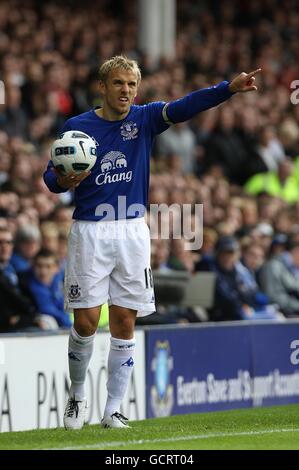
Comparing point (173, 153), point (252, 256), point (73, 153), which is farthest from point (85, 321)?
point (173, 153)

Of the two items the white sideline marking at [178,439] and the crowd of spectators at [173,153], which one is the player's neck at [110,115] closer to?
the white sideline marking at [178,439]

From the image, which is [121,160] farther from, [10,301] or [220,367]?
[220,367]

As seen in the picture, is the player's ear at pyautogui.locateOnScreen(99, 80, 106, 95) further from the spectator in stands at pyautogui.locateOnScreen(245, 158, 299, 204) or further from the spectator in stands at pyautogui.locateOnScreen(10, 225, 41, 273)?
the spectator in stands at pyautogui.locateOnScreen(245, 158, 299, 204)

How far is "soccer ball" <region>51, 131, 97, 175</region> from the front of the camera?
28.6 ft

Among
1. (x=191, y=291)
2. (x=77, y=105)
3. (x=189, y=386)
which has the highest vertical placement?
(x=77, y=105)

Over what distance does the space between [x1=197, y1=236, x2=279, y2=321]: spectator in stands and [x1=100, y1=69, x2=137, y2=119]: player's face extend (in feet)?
20.6

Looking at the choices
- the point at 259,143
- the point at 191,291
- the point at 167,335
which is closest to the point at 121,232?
the point at 167,335

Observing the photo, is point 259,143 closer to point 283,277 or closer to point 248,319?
point 283,277

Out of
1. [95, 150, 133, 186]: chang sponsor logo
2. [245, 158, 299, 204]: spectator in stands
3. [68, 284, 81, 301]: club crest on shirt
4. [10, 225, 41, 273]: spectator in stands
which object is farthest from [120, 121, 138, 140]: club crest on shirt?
[245, 158, 299, 204]: spectator in stands

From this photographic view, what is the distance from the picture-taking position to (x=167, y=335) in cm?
1320

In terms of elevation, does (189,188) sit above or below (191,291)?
above

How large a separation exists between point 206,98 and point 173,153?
10.1m
